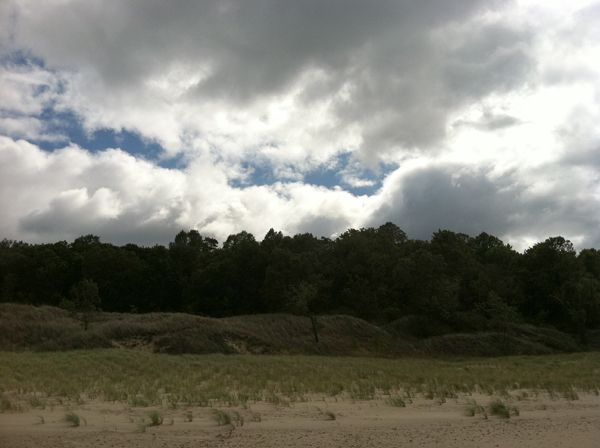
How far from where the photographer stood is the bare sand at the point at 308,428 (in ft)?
37.4

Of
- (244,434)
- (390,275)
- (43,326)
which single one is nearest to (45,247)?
(43,326)

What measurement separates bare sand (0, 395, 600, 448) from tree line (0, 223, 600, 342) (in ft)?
138

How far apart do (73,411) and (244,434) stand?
17.9ft

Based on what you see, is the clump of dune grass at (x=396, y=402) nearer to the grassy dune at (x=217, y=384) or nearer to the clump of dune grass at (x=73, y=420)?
the grassy dune at (x=217, y=384)

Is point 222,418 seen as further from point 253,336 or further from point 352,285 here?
point 352,285

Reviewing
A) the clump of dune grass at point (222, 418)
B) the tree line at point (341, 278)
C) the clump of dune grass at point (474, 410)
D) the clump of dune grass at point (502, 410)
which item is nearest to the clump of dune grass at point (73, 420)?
the clump of dune grass at point (222, 418)

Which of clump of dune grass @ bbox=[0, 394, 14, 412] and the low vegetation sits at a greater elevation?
the low vegetation

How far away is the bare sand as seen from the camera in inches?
449

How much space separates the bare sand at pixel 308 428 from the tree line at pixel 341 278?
1651 inches

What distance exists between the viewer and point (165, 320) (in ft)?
172

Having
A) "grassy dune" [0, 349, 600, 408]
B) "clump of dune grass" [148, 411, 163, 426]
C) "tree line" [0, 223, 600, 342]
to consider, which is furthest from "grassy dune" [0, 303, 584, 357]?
"clump of dune grass" [148, 411, 163, 426]

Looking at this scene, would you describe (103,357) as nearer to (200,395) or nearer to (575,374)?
(200,395)

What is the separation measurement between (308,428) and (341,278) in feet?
214

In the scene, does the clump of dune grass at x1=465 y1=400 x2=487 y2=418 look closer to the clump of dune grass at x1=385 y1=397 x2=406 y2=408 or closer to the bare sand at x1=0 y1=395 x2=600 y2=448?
the bare sand at x1=0 y1=395 x2=600 y2=448
